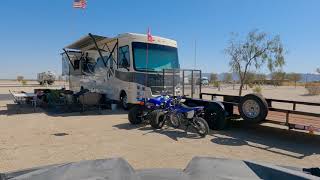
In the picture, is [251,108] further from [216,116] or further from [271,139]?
[216,116]

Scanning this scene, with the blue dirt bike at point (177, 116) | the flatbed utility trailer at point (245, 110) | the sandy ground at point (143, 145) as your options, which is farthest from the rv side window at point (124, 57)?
the blue dirt bike at point (177, 116)

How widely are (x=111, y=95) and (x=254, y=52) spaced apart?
12639 mm

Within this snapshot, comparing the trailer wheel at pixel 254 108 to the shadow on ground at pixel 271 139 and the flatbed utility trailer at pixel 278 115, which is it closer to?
the flatbed utility trailer at pixel 278 115

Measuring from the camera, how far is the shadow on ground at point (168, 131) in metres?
8.91

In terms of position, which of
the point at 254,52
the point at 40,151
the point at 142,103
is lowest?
the point at 40,151

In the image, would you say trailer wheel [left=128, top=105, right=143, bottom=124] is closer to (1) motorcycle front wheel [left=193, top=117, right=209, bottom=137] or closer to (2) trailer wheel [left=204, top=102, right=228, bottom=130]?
(2) trailer wheel [left=204, top=102, right=228, bottom=130]

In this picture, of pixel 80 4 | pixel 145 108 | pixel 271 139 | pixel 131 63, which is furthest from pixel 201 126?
pixel 80 4

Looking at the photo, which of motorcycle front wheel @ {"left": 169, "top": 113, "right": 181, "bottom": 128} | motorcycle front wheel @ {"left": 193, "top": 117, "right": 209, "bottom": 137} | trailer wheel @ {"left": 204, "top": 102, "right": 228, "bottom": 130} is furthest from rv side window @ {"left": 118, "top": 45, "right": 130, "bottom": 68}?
motorcycle front wheel @ {"left": 193, "top": 117, "right": 209, "bottom": 137}

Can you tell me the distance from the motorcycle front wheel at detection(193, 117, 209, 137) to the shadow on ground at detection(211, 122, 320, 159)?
11.8 inches

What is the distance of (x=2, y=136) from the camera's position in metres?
8.91

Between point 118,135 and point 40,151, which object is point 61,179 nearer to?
point 40,151

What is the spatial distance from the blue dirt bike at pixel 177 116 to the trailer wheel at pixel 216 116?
237mm

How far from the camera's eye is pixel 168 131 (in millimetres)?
9672

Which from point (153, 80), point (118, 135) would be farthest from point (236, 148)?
point (153, 80)
